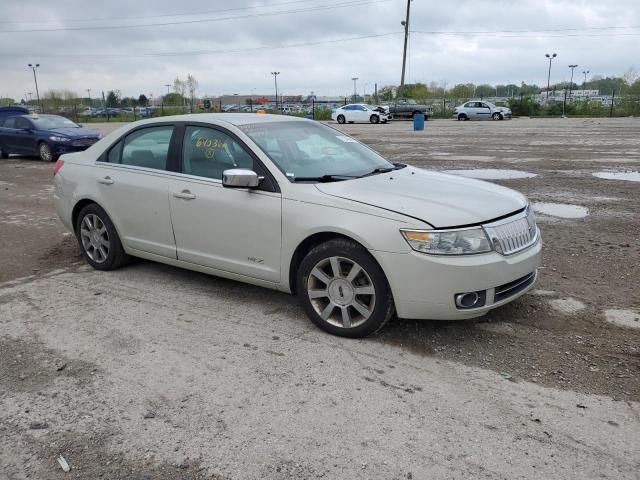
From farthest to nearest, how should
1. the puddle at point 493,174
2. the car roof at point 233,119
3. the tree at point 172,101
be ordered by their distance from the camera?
1. the tree at point 172,101
2. the puddle at point 493,174
3. the car roof at point 233,119

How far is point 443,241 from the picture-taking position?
3715 mm

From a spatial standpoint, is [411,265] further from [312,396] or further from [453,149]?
[453,149]

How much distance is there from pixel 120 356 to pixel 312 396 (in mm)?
1459

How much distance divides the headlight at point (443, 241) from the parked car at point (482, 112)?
40.2 meters

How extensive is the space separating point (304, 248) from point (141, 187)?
6.14 feet

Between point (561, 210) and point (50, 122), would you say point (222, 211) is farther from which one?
point (50, 122)

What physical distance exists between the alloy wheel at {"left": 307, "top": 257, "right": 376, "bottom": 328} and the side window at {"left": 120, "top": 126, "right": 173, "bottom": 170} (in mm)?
1965

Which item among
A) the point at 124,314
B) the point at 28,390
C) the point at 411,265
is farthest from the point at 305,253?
the point at 28,390

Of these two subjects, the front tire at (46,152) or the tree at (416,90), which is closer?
the front tire at (46,152)

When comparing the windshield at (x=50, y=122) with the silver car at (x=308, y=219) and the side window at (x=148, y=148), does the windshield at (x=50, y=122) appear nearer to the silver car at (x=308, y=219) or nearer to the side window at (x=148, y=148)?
the silver car at (x=308, y=219)

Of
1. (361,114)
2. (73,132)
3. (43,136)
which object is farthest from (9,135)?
(361,114)

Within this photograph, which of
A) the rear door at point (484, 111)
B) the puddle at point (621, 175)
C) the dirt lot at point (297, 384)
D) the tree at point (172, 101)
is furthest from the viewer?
the tree at point (172, 101)

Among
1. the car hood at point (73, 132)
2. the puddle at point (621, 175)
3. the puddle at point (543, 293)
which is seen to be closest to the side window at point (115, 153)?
the puddle at point (543, 293)

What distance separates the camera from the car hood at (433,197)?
12.5 feet
